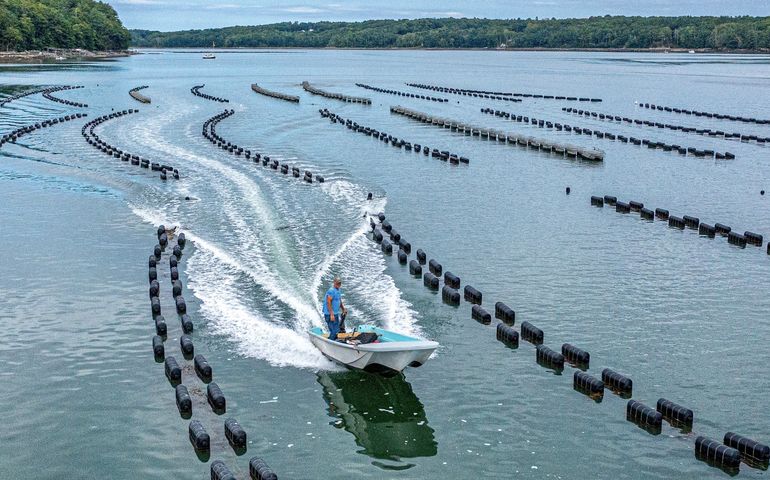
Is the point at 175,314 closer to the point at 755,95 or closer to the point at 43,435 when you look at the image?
the point at 43,435

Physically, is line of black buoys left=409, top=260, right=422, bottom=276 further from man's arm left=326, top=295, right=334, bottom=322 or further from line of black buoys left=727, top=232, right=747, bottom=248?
line of black buoys left=727, top=232, right=747, bottom=248

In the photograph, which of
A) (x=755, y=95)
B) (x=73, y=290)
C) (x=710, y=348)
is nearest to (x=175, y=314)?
(x=73, y=290)

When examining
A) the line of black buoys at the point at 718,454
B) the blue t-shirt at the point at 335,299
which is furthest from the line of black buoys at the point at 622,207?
the line of black buoys at the point at 718,454

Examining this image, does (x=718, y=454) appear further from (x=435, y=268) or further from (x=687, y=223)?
(x=687, y=223)

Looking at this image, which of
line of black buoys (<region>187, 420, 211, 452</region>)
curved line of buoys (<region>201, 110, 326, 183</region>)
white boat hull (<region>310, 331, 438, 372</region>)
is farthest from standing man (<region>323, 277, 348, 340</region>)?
curved line of buoys (<region>201, 110, 326, 183</region>)

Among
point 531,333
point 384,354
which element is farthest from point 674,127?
point 384,354
